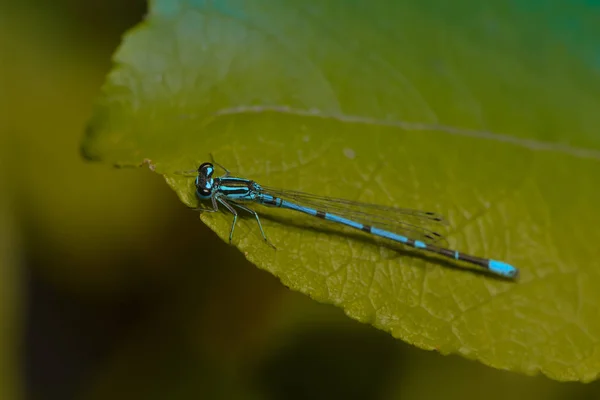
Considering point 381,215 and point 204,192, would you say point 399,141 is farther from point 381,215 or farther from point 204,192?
point 204,192

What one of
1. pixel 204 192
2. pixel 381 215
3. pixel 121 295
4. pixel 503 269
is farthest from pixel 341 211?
pixel 121 295

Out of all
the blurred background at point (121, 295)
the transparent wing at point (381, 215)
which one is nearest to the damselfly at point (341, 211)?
the transparent wing at point (381, 215)

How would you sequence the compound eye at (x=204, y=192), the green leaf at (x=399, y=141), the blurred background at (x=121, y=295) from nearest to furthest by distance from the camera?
1. the green leaf at (x=399, y=141)
2. the compound eye at (x=204, y=192)
3. the blurred background at (x=121, y=295)

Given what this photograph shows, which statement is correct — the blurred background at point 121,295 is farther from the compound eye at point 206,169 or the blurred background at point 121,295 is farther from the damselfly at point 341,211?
the compound eye at point 206,169

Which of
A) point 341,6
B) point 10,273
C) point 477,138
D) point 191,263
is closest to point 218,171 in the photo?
point 341,6

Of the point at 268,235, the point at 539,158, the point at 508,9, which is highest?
the point at 508,9

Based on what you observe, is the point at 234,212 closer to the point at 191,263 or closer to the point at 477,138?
the point at 477,138
